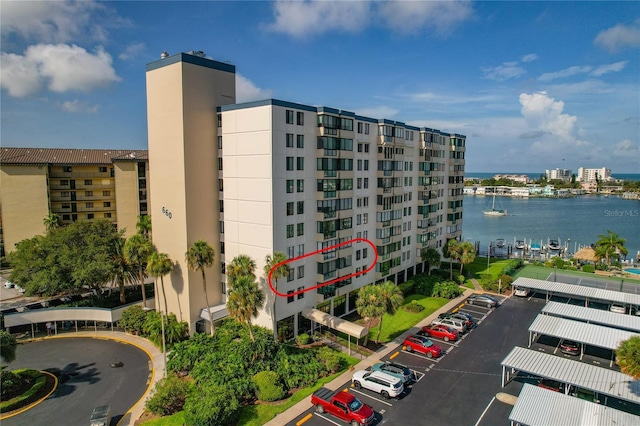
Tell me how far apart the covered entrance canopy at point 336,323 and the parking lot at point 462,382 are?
384cm

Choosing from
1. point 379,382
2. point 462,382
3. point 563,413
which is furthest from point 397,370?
point 563,413

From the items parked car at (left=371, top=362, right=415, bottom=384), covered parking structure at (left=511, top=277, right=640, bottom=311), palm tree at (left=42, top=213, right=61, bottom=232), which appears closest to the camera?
parked car at (left=371, top=362, right=415, bottom=384)

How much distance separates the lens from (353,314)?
162 feet

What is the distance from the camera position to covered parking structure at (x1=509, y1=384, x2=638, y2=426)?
77.7 feet

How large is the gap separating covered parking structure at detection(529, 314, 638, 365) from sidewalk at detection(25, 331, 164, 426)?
37.0 meters

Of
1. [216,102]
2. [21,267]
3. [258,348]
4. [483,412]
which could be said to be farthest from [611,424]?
[21,267]

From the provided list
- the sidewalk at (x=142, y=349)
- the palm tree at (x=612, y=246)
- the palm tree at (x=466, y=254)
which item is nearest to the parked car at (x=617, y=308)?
the palm tree at (x=466, y=254)

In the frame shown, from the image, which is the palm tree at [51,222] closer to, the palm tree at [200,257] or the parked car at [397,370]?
the palm tree at [200,257]

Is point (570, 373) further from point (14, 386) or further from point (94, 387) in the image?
point (14, 386)

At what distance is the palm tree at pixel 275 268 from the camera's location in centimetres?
3703

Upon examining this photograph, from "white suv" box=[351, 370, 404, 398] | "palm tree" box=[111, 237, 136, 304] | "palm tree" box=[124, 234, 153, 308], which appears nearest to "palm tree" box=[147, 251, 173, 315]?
"palm tree" box=[124, 234, 153, 308]

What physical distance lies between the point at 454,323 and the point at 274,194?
25.7 m

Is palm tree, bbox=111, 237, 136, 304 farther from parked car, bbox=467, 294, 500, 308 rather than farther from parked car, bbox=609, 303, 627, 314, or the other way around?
parked car, bbox=609, 303, 627, 314

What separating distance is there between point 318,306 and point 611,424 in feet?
92.9
